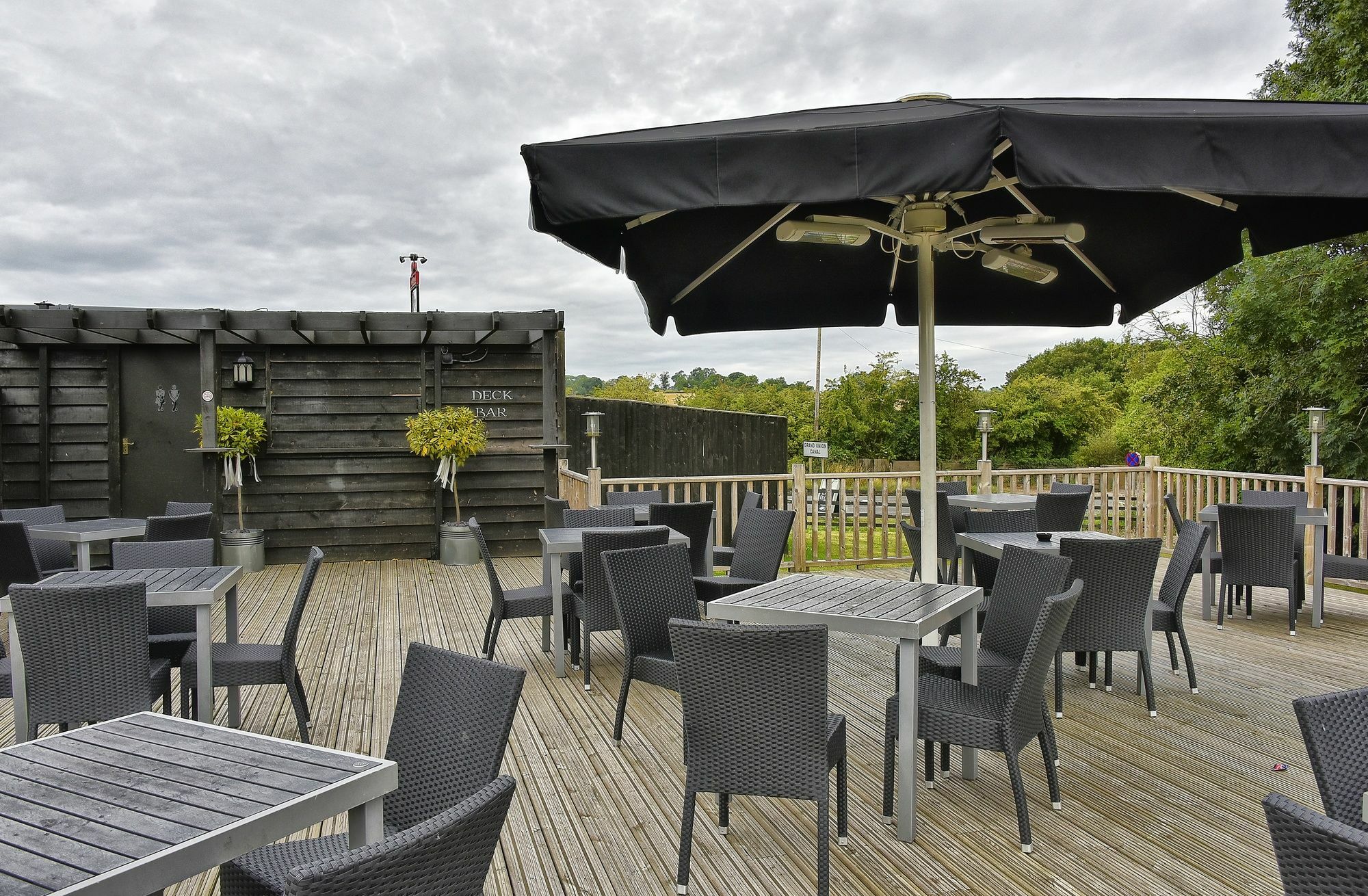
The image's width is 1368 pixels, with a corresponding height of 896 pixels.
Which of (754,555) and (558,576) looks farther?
(754,555)

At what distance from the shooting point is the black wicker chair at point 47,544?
558 cm

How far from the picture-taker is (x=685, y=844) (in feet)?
7.88

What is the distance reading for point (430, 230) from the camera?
16.9 meters

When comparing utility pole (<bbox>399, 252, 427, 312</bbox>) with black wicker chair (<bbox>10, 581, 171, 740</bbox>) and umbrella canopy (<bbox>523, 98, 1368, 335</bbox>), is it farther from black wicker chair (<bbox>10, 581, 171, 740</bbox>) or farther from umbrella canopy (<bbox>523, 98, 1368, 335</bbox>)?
black wicker chair (<bbox>10, 581, 171, 740</bbox>)

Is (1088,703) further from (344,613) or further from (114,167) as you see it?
(114,167)

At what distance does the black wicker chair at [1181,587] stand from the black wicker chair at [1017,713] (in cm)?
163

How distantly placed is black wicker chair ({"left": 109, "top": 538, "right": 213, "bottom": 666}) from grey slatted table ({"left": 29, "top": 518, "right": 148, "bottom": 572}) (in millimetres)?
1299

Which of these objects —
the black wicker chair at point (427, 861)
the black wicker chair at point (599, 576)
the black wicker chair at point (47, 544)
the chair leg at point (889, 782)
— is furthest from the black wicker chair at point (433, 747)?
the black wicker chair at point (47, 544)

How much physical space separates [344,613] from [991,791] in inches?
196

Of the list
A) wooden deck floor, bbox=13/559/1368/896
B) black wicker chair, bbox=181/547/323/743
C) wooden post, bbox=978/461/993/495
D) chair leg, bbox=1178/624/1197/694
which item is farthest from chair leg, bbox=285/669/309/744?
wooden post, bbox=978/461/993/495

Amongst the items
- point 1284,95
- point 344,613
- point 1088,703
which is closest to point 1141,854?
point 1088,703

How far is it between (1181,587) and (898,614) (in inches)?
83.1

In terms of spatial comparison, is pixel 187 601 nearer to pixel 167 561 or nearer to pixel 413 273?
pixel 167 561

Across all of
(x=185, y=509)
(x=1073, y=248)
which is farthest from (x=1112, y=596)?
(x=185, y=509)
